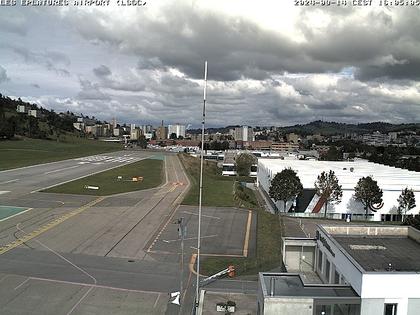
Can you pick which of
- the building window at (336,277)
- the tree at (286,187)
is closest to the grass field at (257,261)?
the building window at (336,277)

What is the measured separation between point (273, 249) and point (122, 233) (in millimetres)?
14649

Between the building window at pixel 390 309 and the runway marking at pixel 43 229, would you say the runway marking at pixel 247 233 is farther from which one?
the runway marking at pixel 43 229

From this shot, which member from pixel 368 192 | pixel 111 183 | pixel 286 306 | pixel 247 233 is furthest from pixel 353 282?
pixel 111 183

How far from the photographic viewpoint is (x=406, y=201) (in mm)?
66062

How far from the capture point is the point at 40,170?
93.4 metres

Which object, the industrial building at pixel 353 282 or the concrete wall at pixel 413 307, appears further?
Result: the concrete wall at pixel 413 307

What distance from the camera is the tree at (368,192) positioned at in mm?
64938

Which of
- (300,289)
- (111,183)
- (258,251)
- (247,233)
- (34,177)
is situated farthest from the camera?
(34,177)

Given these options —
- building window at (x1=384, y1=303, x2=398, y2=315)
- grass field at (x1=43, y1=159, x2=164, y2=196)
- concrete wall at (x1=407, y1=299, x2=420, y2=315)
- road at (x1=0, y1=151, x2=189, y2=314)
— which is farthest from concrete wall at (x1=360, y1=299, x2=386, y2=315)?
grass field at (x1=43, y1=159, x2=164, y2=196)

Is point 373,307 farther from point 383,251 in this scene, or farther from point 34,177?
point 34,177

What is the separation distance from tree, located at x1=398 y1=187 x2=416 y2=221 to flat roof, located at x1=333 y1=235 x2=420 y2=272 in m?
41.4

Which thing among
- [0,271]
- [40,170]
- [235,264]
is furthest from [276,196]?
[40,170]

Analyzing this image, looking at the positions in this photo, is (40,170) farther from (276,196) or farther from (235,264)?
(235,264)

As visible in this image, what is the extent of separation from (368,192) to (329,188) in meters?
5.61
